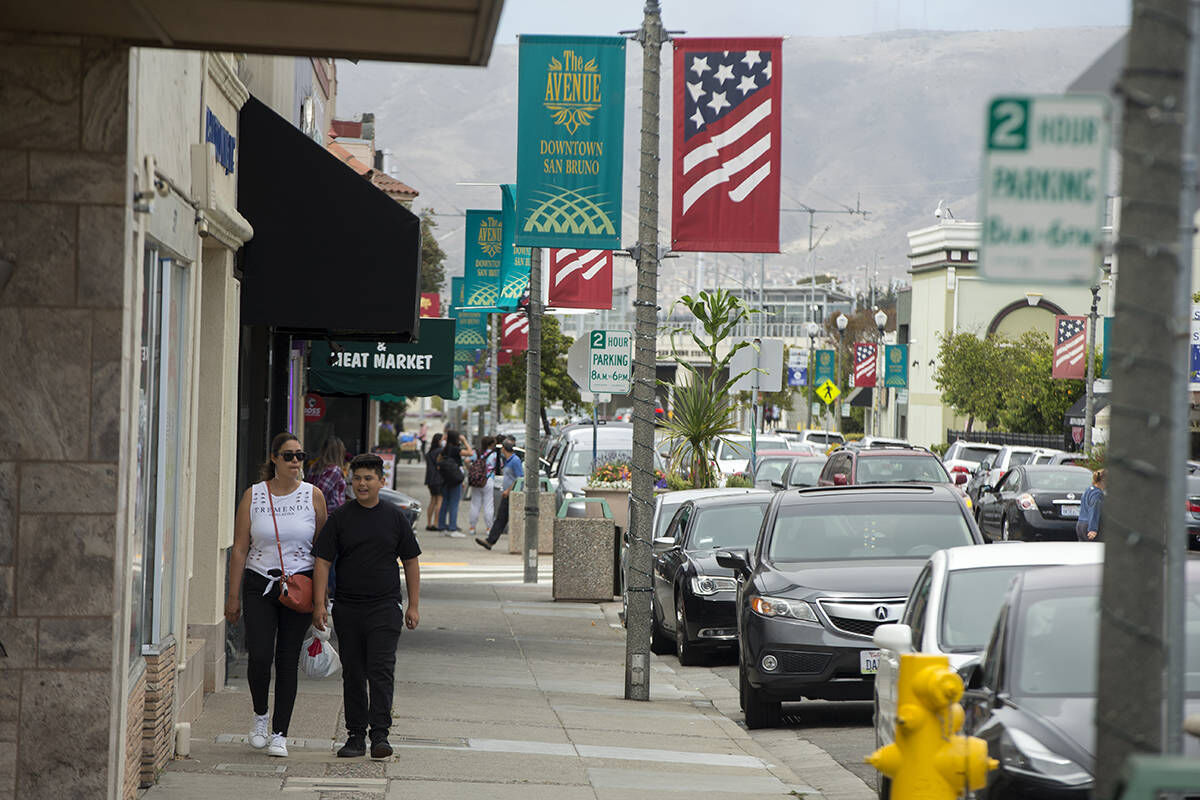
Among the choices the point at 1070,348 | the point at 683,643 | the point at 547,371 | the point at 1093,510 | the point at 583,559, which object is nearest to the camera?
the point at 683,643

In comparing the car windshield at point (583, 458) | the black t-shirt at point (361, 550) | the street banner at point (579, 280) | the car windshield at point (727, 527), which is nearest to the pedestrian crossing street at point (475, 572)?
the car windshield at point (583, 458)

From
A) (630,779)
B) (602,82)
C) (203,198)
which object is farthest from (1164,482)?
(602,82)

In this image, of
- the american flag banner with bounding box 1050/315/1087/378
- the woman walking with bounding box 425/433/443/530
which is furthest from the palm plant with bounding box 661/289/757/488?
the american flag banner with bounding box 1050/315/1087/378

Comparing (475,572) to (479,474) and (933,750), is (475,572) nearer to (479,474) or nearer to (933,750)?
(479,474)

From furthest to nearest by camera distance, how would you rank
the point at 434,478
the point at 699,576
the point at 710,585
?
the point at 434,478 < the point at 699,576 < the point at 710,585

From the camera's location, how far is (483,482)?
33.6 metres

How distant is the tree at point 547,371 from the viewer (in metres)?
65.4

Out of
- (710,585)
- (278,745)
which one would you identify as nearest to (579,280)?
(710,585)

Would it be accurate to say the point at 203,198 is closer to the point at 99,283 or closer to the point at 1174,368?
the point at 99,283

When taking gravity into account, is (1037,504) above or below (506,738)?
above

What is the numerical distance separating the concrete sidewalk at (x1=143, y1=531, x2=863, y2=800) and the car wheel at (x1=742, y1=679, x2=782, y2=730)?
163mm

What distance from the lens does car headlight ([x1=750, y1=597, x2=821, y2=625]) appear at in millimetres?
12164

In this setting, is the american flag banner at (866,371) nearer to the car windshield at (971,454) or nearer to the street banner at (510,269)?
the car windshield at (971,454)

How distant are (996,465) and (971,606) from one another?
1201 inches
